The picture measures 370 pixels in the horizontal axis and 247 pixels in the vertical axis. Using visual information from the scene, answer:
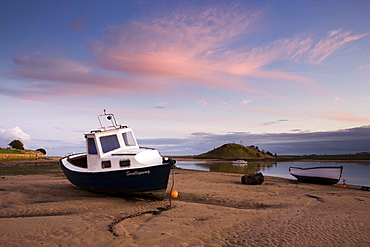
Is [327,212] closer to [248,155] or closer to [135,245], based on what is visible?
[135,245]

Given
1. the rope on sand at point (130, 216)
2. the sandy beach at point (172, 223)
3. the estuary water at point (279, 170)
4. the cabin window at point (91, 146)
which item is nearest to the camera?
the sandy beach at point (172, 223)

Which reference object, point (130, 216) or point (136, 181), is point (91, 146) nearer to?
point (136, 181)

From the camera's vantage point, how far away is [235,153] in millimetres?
109312

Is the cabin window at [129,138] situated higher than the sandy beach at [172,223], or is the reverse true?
the cabin window at [129,138]

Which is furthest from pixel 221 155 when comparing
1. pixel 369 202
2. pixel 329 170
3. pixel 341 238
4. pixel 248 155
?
pixel 341 238

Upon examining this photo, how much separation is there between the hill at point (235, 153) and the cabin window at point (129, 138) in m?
94.4

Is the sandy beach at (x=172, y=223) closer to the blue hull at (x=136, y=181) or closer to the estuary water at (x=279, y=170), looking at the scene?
the blue hull at (x=136, y=181)

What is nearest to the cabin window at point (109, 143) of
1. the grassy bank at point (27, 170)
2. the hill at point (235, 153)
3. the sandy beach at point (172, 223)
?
the sandy beach at point (172, 223)

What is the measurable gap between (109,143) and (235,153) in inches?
3921

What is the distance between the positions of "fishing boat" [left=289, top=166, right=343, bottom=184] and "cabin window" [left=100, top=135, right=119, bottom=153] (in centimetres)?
2035

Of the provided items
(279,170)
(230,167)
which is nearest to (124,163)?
(279,170)

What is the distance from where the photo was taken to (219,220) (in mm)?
9562

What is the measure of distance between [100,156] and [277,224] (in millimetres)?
8862

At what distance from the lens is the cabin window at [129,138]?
14.8 metres
